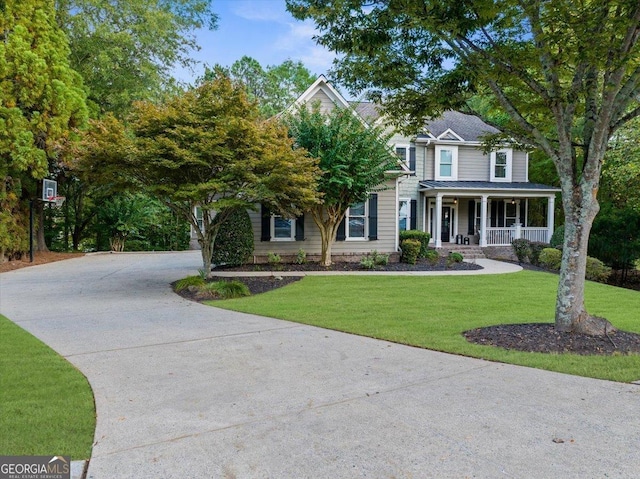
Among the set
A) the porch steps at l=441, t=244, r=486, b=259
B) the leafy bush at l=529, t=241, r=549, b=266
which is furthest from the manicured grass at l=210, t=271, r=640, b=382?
the porch steps at l=441, t=244, r=486, b=259

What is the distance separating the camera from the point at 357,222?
1636 centimetres

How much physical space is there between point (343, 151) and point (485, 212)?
906 centimetres

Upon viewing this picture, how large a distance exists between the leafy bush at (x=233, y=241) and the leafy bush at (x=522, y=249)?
11.0 m

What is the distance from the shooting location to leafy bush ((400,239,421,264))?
15953 mm

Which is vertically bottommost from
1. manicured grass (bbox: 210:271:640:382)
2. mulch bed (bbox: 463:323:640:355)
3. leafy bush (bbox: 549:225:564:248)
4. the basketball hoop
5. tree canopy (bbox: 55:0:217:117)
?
manicured grass (bbox: 210:271:640:382)

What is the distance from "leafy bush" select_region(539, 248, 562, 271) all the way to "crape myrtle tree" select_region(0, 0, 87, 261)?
17292 mm

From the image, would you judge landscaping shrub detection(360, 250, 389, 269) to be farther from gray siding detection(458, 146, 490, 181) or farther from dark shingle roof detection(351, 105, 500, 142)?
gray siding detection(458, 146, 490, 181)

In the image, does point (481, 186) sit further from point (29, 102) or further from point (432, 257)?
point (29, 102)

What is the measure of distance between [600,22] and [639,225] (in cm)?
1412

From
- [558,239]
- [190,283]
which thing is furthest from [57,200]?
[558,239]

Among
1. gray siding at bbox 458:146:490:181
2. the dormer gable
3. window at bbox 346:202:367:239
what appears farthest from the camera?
gray siding at bbox 458:146:490:181

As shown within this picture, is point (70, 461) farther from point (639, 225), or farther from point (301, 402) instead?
point (639, 225)

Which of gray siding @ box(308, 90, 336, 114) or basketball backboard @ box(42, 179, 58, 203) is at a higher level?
gray siding @ box(308, 90, 336, 114)

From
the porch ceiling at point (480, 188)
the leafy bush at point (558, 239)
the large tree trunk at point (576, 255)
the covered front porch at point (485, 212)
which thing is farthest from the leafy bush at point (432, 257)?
the large tree trunk at point (576, 255)
